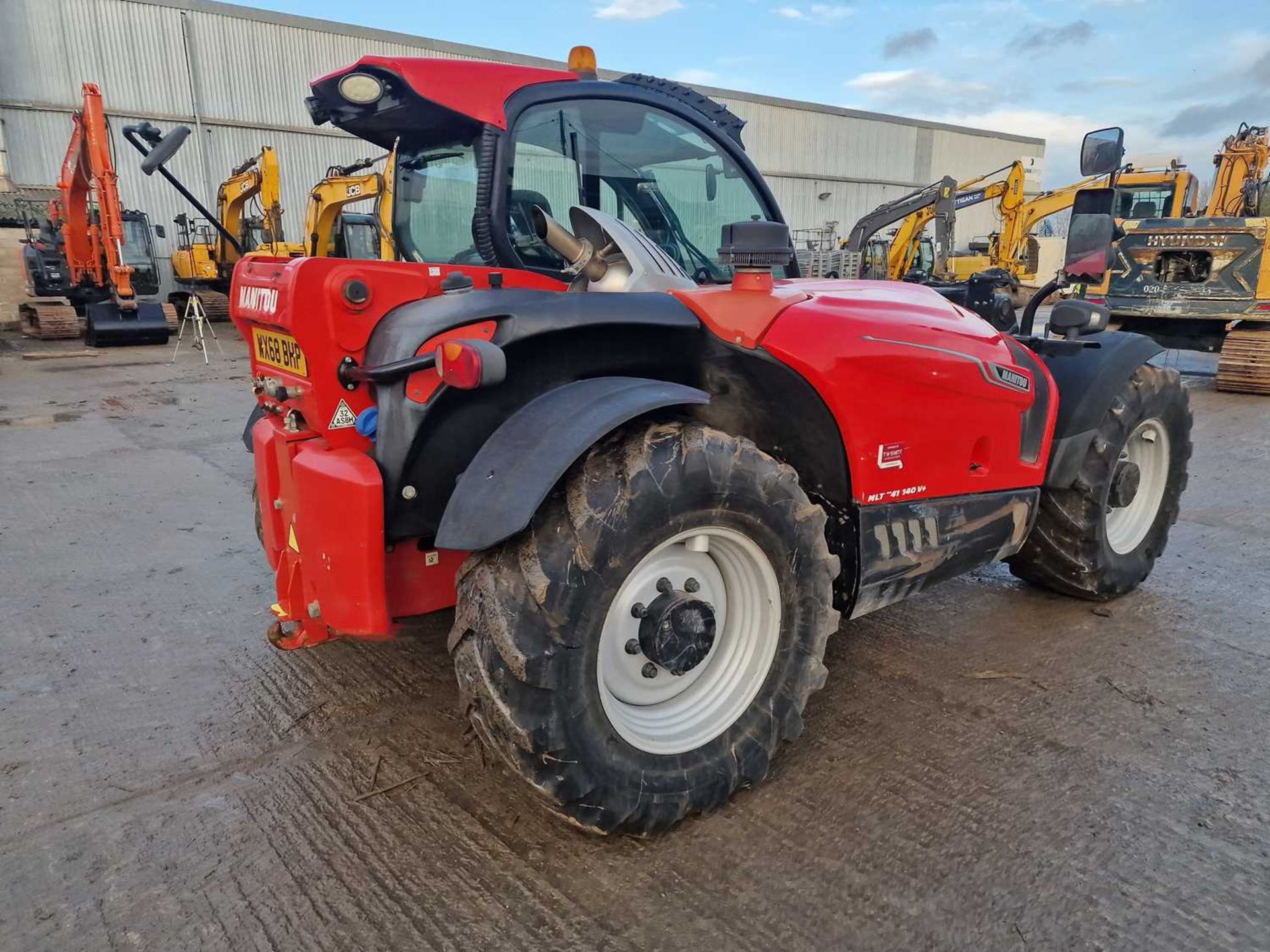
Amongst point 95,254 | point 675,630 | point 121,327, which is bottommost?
point 121,327

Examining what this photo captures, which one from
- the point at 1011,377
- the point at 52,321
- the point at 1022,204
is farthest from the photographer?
the point at 52,321

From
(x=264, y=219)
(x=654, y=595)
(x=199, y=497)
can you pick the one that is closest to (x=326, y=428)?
(x=654, y=595)

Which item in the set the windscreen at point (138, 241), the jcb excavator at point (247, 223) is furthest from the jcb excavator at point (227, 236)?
the windscreen at point (138, 241)

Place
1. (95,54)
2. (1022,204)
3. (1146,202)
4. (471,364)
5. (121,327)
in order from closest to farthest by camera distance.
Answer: (471,364), (1146,202), (121,327), (1022,204), (95,54)

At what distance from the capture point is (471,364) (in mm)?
1986

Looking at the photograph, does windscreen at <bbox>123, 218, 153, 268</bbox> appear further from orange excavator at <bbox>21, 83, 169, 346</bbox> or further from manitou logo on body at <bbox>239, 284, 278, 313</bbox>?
manitou logo on body at <bbox>239, 284, 278, 313</bbox>

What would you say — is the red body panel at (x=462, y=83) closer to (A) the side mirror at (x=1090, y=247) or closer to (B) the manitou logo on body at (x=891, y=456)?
(B) the manitou logo on body at (x=891, y=456)

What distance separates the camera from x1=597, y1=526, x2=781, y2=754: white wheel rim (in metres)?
2.29

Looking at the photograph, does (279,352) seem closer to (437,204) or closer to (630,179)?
(437,204)

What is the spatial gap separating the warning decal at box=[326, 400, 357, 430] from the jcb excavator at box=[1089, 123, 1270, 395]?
1091 cm

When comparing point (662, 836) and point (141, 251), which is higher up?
point (141, 251)

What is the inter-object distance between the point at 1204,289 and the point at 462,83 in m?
10.8

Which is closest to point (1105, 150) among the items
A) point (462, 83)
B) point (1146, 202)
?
point (462, 83)

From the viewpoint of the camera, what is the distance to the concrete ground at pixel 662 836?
2.00 m
